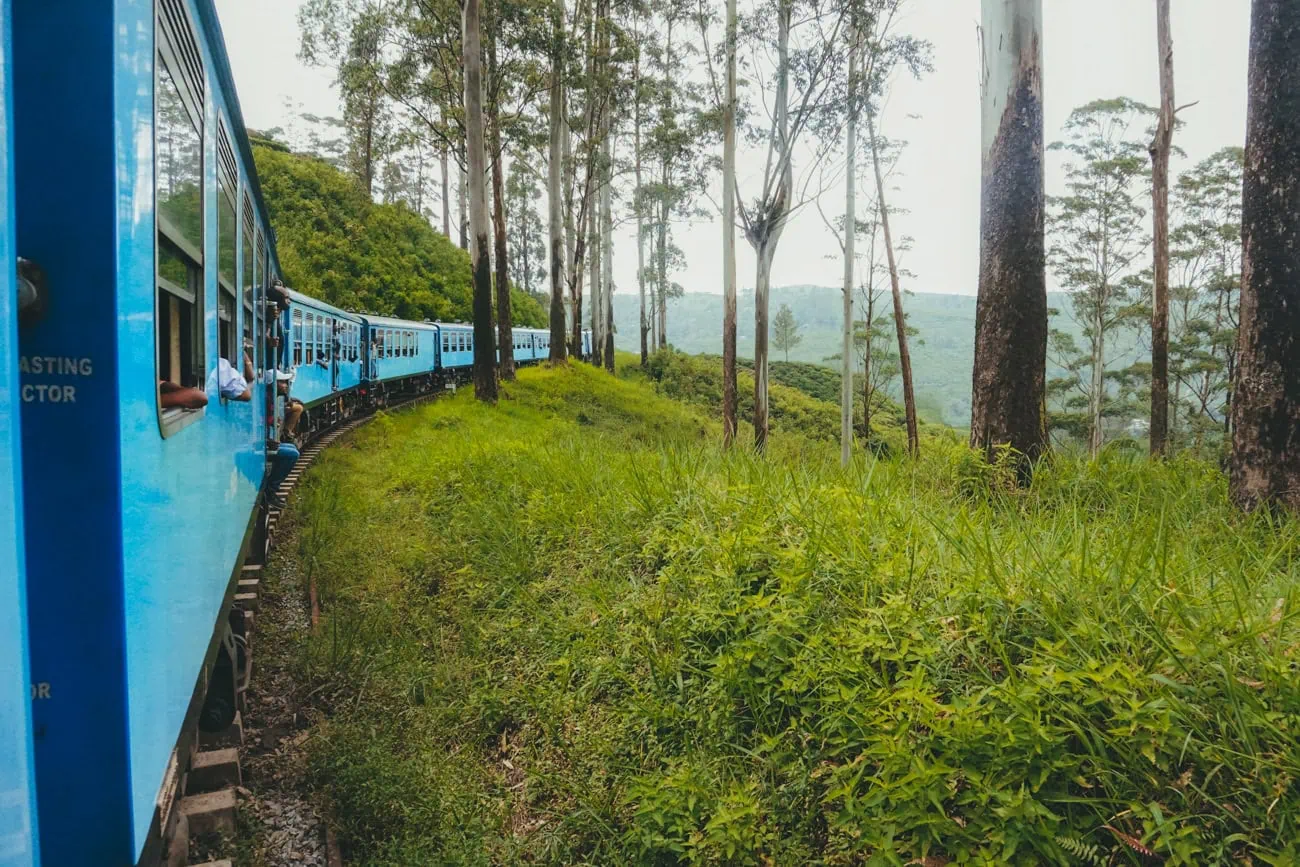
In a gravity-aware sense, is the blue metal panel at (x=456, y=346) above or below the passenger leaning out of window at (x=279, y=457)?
above

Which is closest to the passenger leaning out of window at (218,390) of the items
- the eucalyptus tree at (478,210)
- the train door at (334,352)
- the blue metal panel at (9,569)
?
the blue metal panel at (9,569)

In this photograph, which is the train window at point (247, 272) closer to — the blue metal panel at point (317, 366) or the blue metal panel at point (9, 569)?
the blue metal panel at point (9, 569)

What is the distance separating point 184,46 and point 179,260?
0.74 m

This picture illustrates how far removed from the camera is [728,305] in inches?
650

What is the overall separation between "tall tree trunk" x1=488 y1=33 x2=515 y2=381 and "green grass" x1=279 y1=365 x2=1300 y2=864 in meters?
11.8

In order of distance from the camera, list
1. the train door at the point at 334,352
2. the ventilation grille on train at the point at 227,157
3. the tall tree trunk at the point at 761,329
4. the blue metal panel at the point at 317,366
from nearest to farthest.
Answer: the ventilation grille on train at the point at 227,157 < the blue metal panel at the point at 317,366 < the train door at the point at 334,352 < the tall tree trunk at the point at 761,329

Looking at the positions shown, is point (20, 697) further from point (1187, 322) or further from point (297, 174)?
point (297, 174)

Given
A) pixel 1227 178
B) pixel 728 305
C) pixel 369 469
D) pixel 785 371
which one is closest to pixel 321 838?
pixel 369 469

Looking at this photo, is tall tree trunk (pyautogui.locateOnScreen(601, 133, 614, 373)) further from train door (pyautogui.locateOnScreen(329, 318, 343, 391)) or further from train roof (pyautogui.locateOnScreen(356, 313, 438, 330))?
train door (pyautogui.locateOnScreen(329, 318, 343, 391))

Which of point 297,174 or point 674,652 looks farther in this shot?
point 297,174

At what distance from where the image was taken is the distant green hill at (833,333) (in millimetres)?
106056

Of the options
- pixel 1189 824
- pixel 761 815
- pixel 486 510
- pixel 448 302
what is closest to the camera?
pixel 1189 824

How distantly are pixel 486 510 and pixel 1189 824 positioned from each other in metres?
5.47

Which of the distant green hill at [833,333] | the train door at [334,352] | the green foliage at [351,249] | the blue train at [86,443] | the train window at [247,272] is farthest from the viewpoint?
the distant green hill at [833,333]
